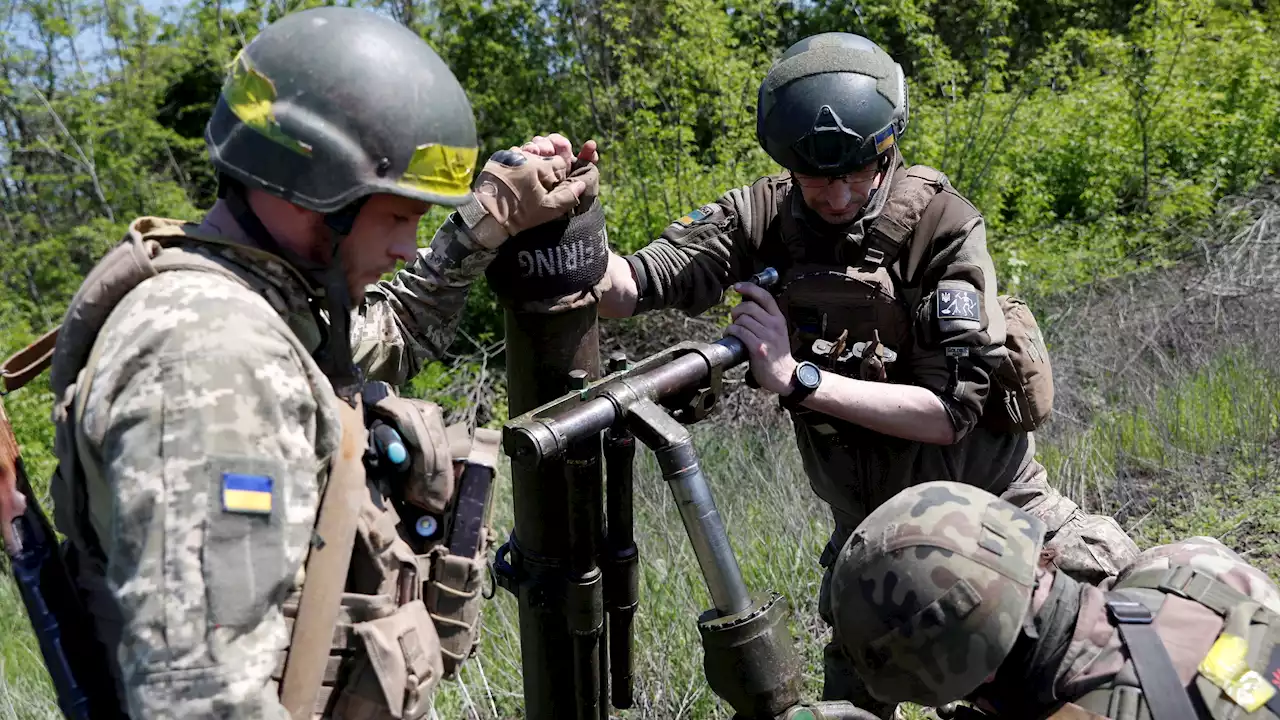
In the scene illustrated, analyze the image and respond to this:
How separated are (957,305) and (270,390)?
6.31 ft

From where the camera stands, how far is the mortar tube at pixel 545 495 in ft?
8.30

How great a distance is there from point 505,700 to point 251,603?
2.54 metres

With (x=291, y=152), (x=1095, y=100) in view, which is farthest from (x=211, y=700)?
(x=1095, y=100)

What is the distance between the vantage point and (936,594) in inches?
88.6

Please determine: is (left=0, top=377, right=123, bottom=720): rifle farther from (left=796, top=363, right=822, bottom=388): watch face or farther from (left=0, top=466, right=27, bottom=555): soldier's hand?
(left=796, top=363, right=822, bottom=388): watch face

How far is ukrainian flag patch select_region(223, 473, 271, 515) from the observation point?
165 centimetres

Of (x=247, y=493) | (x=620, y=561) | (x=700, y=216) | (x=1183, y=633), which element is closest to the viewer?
(x=247, y=493)

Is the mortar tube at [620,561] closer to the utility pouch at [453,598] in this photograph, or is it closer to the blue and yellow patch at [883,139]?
the utility pouch at [453,598]

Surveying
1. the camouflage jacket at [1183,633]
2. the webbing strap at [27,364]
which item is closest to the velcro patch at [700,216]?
the camouflage jacket at [1183,633]

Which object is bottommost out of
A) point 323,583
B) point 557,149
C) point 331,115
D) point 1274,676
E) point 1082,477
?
point 1082,477

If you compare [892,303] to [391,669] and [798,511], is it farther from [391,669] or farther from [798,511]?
[798,511]

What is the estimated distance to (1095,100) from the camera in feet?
40.3

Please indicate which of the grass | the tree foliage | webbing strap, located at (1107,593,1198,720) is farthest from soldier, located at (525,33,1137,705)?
the tree foliage

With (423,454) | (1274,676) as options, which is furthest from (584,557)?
(1274,676)
